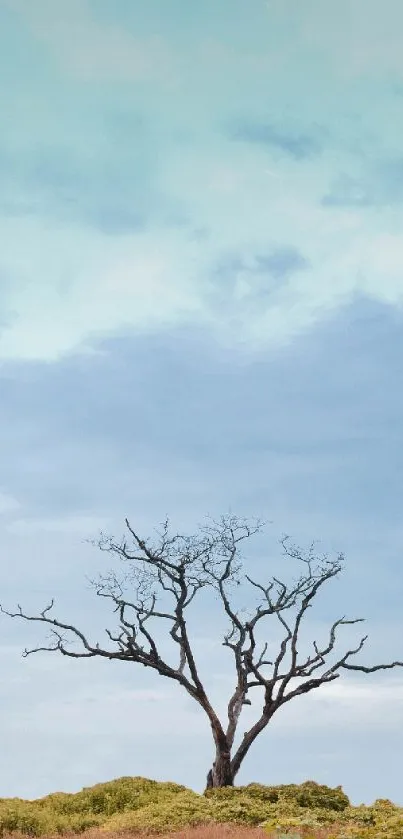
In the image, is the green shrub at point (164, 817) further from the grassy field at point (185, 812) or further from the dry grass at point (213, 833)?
the dry grass at point (213, 833)

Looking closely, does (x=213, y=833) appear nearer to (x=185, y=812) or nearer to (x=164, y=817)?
(x=164, y=817)

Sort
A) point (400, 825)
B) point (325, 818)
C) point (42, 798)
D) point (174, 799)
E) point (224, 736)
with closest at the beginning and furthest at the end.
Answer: point (400, 825)
point (325, 818)
point (174, 799)
point (42, 798)
point (224, 736)

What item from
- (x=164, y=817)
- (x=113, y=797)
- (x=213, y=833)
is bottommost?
(x=213, y=833)

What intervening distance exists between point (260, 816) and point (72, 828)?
14.7 ft

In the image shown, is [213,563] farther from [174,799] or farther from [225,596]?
[174,799]

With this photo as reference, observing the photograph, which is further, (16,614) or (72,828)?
(16,614)

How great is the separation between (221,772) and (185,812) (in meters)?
9.17

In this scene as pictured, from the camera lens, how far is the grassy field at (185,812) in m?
18.8

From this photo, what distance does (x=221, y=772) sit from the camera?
99.3 ft

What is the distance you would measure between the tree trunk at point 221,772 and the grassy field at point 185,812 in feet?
13.6

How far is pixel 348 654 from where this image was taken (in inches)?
1316

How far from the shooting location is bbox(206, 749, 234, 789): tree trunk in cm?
3019

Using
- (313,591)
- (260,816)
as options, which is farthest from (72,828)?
(313,591)

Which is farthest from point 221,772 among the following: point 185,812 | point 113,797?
point 185,812
